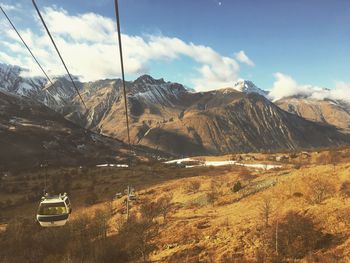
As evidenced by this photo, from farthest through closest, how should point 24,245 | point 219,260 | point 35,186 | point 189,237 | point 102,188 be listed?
point 35,186, point 102,188, point 24,245, point 189,237, point 219,260

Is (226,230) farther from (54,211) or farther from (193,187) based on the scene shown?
(193,187)

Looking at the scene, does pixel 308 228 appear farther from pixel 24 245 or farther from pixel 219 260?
pixel 24 245

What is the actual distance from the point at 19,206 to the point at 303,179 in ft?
206

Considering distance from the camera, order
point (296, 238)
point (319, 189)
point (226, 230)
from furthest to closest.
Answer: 1. point (319, 189)
2. point (226, 230)
3. point (296, 238)

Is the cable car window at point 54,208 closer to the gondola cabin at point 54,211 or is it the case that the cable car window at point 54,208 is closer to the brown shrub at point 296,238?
the gondola cabin at point 54,211

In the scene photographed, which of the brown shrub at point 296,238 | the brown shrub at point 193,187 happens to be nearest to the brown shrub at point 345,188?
the brown shrub at point 296,238

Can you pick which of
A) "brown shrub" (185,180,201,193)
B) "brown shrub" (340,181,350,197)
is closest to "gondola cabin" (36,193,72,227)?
"brown shrub" (340,181,350,197)

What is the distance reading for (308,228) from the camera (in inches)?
1452

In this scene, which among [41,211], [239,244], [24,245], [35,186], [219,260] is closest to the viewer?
[41,211]

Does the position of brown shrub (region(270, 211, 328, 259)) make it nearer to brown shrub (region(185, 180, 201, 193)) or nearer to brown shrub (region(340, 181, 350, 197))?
brown shrub (region(340, 181, 350, 197))

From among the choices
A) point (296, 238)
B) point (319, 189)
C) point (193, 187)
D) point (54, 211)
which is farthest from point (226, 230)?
point (193, 187)

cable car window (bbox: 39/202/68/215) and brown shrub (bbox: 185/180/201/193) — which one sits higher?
cable car window (bbox: 39/202/68/215)

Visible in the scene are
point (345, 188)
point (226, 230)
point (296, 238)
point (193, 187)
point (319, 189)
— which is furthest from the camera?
point (193, 187)

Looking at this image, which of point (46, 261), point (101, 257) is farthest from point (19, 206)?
point (101, 257)
